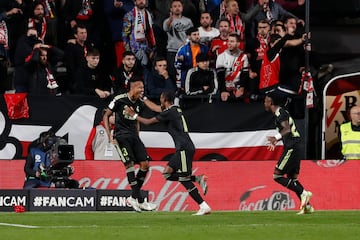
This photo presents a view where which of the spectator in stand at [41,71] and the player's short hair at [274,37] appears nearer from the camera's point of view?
the spectator in stand at [41,71]

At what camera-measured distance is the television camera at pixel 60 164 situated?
20.8m

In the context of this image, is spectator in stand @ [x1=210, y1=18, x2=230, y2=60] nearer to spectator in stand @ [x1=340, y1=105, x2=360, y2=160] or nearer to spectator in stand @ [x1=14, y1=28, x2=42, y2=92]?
spectator in stand @ [x1=340, y1=105, x2=360, y2=160]

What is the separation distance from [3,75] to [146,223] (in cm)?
754

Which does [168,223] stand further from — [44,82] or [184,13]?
[184,13]

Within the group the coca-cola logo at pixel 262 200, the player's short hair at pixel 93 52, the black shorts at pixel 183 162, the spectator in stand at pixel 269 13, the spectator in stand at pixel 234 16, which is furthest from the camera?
the spectator in stand at pixel 269 13

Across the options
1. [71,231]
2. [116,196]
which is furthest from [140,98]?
[71,231]

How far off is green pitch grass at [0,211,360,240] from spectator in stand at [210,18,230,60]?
4.73m

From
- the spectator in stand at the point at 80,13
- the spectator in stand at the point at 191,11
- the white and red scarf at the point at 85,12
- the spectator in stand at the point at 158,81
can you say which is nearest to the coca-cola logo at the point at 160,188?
the spectator in stand at the point at 158,81

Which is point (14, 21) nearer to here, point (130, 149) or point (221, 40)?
point (221, 40)

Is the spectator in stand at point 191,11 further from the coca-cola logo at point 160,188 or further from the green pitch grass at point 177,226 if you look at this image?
the green pitch grass at point 177,226

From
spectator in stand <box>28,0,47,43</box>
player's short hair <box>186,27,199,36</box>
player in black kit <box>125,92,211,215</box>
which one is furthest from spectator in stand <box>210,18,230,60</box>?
player in black kit <box>125,92,211,215</box>

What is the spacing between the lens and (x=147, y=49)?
23.6 metres

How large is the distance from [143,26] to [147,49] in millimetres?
569

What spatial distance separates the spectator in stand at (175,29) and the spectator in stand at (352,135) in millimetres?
3797
